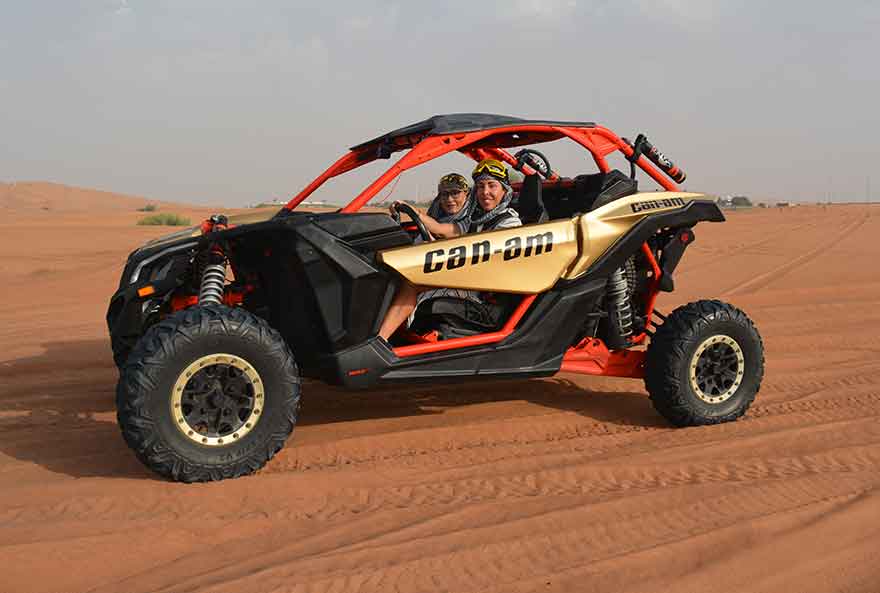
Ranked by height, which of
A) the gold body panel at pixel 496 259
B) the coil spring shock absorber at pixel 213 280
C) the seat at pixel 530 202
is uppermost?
the seat at pixel 530 202

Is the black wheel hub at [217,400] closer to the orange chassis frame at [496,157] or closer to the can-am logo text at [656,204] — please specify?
the orange chassis frame at [496,157]

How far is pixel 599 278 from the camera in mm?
4914

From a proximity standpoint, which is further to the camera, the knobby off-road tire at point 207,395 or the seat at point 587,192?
the seat at point 587,192

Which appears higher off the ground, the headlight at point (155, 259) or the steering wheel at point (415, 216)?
the steering wheel at point (415, 216)

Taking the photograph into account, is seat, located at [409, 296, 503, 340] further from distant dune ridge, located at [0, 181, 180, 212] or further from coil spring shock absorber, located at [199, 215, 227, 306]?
distant dune ridge, located at [0, 181, 180, 212]

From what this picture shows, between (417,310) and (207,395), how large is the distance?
1.43m

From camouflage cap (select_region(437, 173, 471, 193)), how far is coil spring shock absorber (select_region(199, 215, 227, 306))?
1609 mm

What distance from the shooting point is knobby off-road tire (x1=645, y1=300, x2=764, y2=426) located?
4934 millimetres

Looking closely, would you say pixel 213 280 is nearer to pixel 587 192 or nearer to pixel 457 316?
pixel 457 316

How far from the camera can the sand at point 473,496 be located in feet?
9.57

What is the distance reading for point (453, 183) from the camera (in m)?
5.41

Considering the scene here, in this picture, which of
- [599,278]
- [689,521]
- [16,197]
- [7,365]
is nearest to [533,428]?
[599,278]

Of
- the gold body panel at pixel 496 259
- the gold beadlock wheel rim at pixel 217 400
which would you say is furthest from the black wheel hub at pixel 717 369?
the gold beadlock wheel rim at pixel 217 400

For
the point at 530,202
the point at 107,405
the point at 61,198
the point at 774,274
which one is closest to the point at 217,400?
the point at 107,405
